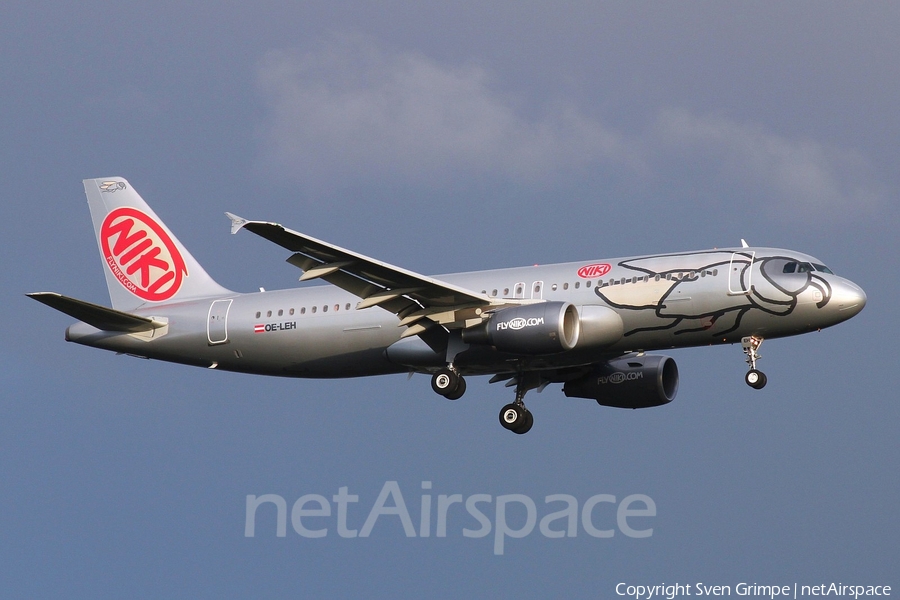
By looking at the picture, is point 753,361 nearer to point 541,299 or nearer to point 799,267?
point 799,267

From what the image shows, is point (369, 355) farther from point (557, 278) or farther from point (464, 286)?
point (557, 278)

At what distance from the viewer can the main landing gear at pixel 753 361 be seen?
1453 inches

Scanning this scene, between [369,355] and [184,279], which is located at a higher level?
[184,279]

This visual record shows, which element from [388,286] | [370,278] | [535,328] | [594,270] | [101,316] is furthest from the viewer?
[101,316]

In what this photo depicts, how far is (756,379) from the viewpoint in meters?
36.9

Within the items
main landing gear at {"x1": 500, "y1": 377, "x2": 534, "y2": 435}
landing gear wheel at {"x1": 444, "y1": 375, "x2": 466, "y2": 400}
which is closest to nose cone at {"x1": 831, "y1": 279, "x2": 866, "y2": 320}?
main landing gear at {"x1": 500, "y1": 377, "x2": 534, "y2": 435}

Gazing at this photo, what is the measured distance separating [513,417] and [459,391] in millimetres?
3594

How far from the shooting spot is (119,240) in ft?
150

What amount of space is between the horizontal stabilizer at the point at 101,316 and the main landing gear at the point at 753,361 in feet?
59.3

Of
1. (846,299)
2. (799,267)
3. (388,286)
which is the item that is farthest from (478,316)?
(846,299)

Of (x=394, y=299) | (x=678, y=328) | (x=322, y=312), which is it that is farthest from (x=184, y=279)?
(x=678, y=328)

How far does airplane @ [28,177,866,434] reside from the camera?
36438 millimetres

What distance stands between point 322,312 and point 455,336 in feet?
14.7

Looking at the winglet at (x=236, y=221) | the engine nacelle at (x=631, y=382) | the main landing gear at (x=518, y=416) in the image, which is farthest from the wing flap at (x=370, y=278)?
the engine nacelle at (x=631, y=382)
